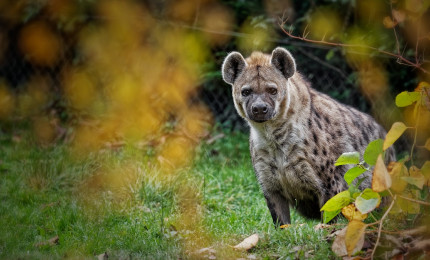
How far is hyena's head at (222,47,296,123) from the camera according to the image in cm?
458

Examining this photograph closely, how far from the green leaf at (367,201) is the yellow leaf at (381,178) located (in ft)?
0.43

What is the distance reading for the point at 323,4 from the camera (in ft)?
23.4

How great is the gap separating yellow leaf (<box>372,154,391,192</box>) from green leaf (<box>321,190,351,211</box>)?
1.34 ft

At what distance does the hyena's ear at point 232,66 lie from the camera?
4849 millimetres

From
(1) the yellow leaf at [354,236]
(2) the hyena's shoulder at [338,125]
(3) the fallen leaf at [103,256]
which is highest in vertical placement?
(2) the hyena's shoulder at [338,125]

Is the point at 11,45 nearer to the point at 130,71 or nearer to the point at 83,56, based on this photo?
the point at 83,56

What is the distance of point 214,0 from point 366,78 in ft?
6.69

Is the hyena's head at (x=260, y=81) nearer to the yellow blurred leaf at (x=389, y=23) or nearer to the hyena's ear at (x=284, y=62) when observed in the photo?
the hyena's ear at (x=284, y=62)

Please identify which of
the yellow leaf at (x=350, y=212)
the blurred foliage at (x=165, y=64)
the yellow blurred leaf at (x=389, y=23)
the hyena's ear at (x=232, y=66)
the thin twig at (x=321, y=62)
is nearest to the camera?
the yellow leaf at (x=350, y=212)

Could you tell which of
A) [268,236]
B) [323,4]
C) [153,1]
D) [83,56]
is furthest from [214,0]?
[268,236]

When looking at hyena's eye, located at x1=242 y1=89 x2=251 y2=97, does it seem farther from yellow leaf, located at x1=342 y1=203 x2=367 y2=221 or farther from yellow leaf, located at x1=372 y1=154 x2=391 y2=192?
yellow leaf, located at x1=372 y1=154 x2=391 y2=192

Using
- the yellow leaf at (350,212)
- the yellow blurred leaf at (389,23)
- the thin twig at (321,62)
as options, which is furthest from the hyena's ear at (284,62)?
the thin twig at (321,62)

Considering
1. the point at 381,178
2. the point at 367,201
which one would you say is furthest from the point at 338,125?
the point at 381,178

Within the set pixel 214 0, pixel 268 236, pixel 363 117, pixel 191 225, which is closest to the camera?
pixel 268 236
